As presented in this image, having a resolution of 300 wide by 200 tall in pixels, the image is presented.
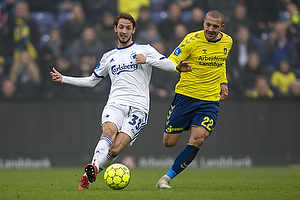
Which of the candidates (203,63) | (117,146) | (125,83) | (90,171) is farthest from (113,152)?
(203,63)

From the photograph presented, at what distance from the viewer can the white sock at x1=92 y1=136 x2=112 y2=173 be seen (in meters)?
6.69

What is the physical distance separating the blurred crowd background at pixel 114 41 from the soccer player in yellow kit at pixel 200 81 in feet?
19.5

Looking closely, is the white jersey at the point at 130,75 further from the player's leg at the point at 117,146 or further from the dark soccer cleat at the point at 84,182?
the dark soccer cleat at the point at 84,182

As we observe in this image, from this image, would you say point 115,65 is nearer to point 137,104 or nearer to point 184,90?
point 137,104

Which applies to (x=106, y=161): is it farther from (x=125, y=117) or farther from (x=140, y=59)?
(x=140, y=59)

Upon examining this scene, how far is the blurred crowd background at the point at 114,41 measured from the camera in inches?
546

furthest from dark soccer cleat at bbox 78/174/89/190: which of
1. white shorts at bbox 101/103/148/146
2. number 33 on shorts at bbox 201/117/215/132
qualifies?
number 33 on shorts at bbox 201/117/215/132

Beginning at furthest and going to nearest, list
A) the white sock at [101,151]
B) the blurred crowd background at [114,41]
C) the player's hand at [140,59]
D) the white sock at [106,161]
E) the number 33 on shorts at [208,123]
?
the blurred crowd background at [114,41] → the number 33 on shorts at [208,123] → the white sock at [106,161] → the player's hand at [140,59] → the white sock at [101,151]

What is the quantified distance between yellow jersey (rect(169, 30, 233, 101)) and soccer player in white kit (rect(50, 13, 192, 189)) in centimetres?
59

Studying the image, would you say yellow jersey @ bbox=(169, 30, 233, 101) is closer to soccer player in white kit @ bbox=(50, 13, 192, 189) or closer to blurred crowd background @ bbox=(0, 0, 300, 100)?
soccer player in white kit @ bbox=(50, 13, 192, 189)

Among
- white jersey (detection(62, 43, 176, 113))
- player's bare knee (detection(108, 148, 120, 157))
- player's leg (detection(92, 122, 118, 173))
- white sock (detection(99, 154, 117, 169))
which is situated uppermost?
white jersey (detection(62, 43, 176, 113))

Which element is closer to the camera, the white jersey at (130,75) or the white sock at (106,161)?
the white sock at (106,161)

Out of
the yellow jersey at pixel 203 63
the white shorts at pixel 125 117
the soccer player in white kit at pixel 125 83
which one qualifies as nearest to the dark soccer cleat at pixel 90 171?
the soccer player in white kit at pixel 125 83

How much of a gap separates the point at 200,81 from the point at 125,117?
129cm
